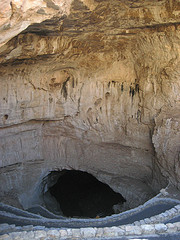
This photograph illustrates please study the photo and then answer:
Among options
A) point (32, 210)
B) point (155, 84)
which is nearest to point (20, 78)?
point (155, 84)

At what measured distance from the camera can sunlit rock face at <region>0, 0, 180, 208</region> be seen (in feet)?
23.2

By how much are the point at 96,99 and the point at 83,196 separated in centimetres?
614

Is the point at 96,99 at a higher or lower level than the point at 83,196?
higher

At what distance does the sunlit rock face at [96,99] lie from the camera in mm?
7082

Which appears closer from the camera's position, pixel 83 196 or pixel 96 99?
pixel 96 99

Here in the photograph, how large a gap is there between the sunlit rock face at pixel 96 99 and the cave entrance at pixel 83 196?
1879mm

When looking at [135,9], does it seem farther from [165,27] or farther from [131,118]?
[131,118]

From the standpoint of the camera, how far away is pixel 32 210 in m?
10.7

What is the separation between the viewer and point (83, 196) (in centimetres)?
1383

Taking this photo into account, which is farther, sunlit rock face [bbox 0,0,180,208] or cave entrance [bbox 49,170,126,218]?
cave entrance [bbox 49,170,126,218]

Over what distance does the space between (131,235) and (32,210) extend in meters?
6.55

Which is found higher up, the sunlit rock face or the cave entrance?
the sunlit rock face

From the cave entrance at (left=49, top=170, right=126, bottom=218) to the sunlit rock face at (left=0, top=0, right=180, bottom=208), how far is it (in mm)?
1879

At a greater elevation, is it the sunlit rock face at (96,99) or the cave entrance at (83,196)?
the sunlit rock face at (96,99)
